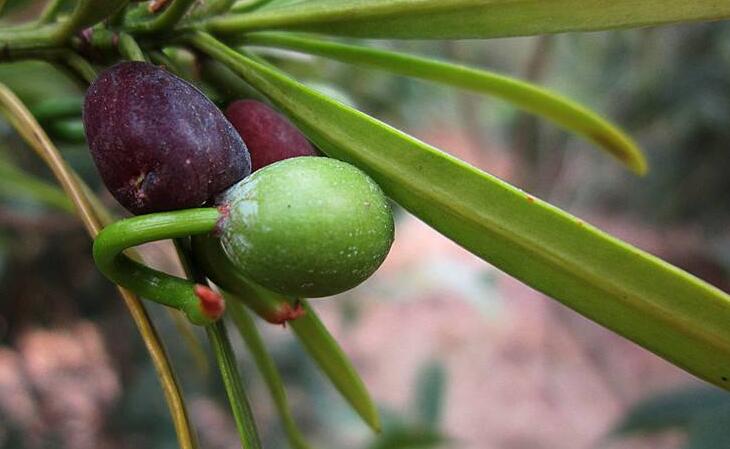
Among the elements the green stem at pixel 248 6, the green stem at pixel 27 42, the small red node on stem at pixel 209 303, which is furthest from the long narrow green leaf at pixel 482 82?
the small red node on stem at pixel 209 303

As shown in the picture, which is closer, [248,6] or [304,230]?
[304,230]

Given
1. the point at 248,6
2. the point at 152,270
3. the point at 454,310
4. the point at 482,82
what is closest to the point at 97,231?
the point at 152,270

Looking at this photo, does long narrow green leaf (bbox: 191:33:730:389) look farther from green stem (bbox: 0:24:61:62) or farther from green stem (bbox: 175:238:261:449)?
green stem (bbox: 0:24:61:62)

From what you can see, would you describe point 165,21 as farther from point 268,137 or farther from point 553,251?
point 553,251

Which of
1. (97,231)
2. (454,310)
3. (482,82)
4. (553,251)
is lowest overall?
(97,231)

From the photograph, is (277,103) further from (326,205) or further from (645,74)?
(645,74)

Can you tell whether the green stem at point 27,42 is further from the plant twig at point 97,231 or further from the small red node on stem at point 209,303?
the small red node on stem at point 209,303

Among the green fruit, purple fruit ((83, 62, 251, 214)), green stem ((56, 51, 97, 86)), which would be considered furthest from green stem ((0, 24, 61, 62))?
the green fruit
